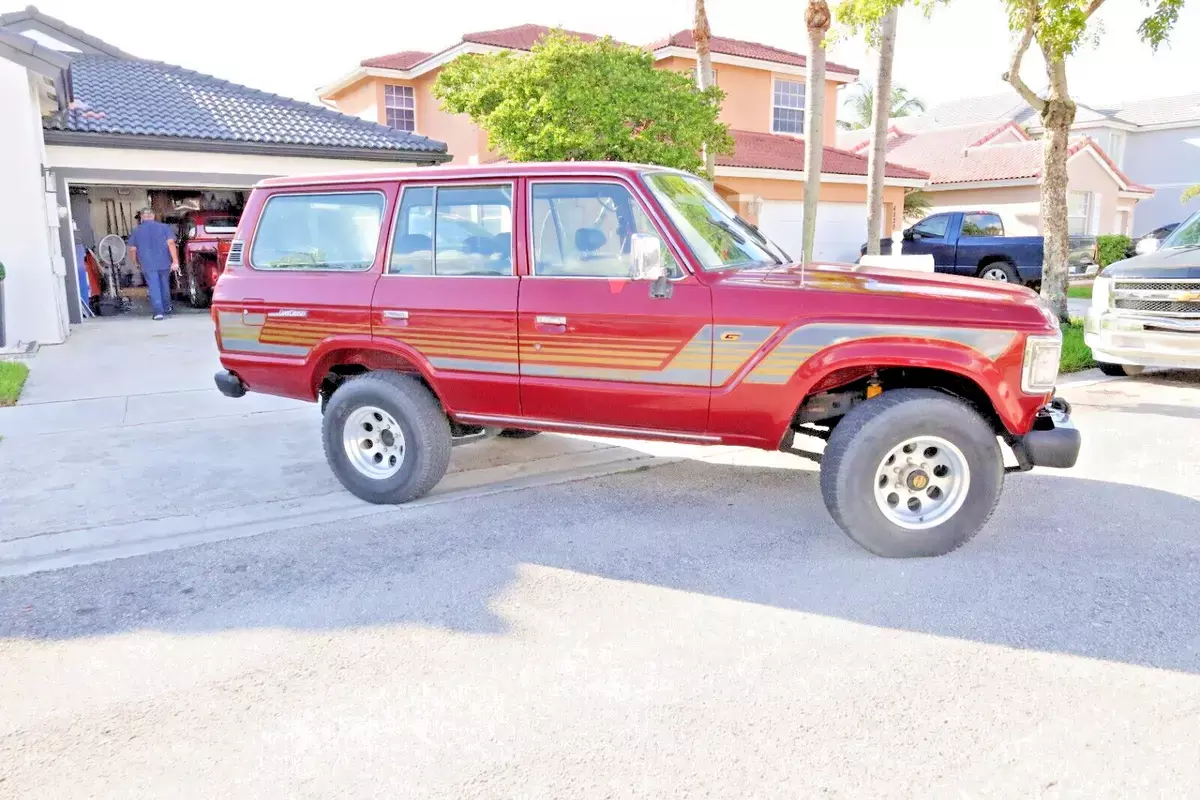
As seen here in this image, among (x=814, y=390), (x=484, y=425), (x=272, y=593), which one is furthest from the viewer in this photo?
(x=484, y=425)

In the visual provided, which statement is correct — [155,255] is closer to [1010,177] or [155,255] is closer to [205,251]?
[205,251]

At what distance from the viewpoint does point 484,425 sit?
5.52m

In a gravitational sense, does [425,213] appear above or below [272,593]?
above

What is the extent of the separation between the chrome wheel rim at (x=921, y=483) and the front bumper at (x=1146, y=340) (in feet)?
17.7

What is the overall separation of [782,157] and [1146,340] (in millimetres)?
15031

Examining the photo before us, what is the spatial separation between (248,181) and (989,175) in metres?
24.3

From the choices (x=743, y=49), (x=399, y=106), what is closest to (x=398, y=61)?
→ (x=399, y=106)

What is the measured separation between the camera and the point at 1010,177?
29.5 m

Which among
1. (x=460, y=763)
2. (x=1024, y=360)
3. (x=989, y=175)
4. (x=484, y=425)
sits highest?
(x=989, y=175)

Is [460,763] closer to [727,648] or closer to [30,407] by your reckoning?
[727,648]

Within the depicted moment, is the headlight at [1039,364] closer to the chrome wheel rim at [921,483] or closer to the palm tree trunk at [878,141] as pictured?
the chrome wheel rim at [921,483]

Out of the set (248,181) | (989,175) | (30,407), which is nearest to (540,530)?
(30,407)

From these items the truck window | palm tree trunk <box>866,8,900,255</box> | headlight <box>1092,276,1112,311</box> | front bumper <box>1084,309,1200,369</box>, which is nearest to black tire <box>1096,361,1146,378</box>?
front bumper <box>1084,309,1200,369</box>

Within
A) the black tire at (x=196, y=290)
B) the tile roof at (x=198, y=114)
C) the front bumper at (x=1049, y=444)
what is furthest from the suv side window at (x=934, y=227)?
the front bumper at (x=1049, y=444)
